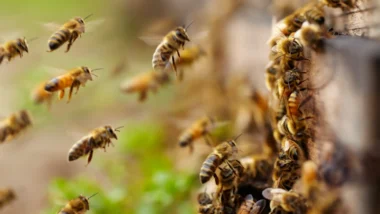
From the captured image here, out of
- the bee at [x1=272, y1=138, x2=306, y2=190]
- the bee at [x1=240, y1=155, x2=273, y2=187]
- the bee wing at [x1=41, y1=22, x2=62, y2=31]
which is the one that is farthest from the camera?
the bee wing at [x1=41, y1=22, x2=62, y2=31]

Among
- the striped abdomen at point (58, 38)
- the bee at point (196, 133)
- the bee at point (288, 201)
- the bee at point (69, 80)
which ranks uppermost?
the striped abdomen at point (58, 38)

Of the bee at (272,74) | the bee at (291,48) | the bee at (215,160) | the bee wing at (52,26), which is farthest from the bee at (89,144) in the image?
the bee at (291,48)

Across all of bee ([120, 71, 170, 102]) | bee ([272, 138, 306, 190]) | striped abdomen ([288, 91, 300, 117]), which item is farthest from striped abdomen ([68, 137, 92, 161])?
bee ([120, 71, 170, 102])

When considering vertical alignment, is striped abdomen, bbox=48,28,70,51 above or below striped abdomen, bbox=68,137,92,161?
above

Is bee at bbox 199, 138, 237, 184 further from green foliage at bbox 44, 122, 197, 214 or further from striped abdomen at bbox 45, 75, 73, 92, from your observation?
green foliage at bbox 44, 122, 197, 214

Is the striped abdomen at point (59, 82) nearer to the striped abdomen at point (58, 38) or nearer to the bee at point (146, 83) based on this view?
the striped abdomen at point (58, 38)

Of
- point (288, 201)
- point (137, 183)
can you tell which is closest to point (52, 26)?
point (288, 201)
